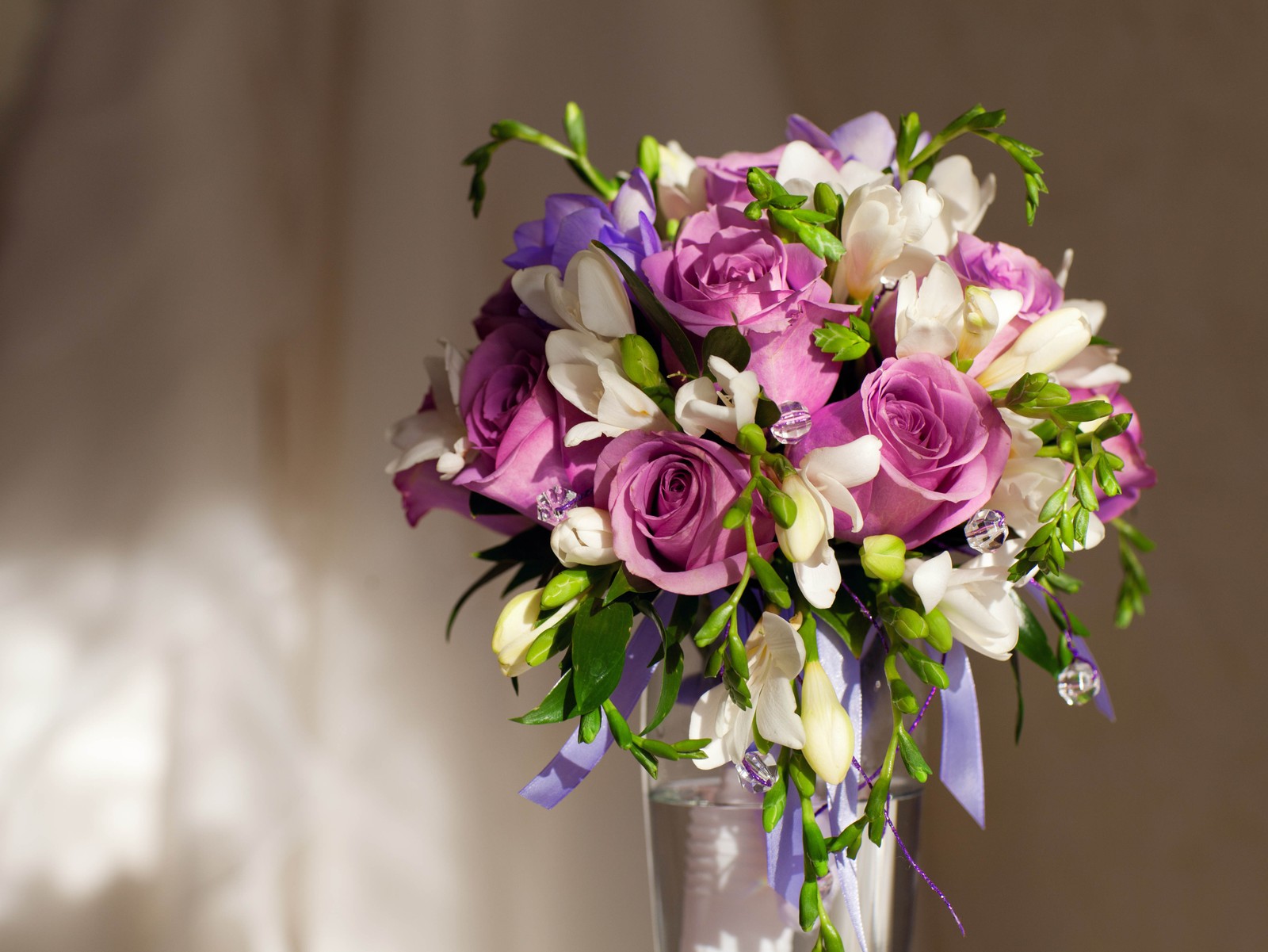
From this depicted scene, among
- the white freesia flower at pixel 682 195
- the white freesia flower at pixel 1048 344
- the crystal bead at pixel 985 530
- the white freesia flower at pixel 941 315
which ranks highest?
the white freesia flower at pixel 682 195

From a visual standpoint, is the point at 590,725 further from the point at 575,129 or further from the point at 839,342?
the point at 575,129

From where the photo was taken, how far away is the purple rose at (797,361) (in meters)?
0.55

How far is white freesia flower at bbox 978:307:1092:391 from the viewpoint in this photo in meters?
0.58

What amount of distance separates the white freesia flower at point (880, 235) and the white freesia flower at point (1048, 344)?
2.7 inches

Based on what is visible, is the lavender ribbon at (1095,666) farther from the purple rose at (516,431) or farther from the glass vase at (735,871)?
the purple rose at (516,431)

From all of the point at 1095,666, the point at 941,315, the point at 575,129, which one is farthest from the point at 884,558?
the point at 575,129

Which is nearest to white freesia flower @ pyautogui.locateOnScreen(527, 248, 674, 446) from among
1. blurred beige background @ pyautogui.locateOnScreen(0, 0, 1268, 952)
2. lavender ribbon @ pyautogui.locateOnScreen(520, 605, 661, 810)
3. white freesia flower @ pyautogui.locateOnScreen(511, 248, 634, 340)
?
white freesia flower @ pyautogui.locateOnScreen(511, 248, 634, 340)

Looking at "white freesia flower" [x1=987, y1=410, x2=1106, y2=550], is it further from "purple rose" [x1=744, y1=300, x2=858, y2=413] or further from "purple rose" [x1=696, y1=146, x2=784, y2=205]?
"purple rose" [x1=696, y1=146, x2=784, y2=205]

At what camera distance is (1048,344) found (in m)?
0.58

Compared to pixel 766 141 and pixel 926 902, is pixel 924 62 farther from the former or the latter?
pixel 926 902

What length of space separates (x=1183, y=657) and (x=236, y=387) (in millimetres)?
978

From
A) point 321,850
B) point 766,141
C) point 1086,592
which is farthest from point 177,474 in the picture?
point 1086,592

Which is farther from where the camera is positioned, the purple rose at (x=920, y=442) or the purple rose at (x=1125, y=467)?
the purple rose at (x=1125, y=467)

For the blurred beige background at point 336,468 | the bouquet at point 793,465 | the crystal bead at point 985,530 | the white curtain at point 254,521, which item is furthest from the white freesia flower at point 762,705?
the white curtain at point 254,521
